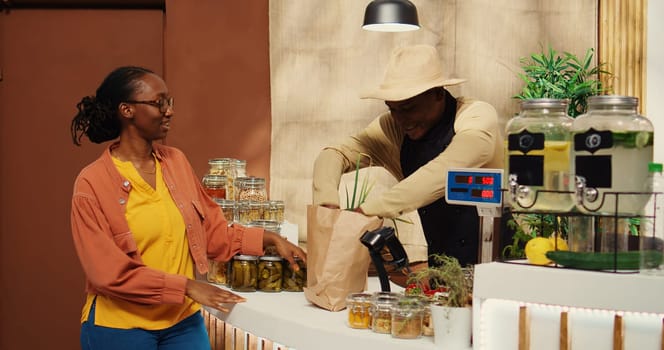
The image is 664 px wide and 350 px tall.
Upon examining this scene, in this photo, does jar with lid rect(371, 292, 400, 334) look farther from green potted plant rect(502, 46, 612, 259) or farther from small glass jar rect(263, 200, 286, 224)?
green potted plant rect(502, 46, 612, 259)

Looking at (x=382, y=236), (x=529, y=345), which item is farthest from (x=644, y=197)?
(x=382, y=236)

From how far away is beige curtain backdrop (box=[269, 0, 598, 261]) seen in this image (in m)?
5.30

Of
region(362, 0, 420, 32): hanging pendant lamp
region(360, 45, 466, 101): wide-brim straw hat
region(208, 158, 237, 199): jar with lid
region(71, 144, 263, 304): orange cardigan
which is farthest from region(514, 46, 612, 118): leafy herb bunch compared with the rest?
region(71, 144, 263, 304): orange cardigan

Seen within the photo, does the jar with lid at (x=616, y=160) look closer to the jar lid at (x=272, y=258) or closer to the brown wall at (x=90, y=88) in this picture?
the jar lid at (x=272, y=258)

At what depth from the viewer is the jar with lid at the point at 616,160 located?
198 cm

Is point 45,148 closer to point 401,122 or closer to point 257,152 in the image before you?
point 257,152

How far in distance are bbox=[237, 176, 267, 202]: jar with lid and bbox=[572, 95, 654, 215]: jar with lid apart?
1.78 m

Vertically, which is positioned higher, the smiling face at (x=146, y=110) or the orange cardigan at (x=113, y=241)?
the smiling face at (x=146, y=110)

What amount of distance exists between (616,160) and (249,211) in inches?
69.4

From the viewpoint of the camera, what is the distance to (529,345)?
2.07 metres

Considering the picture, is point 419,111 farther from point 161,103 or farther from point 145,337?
point 145,337

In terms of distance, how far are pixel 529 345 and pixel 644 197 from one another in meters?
0.45

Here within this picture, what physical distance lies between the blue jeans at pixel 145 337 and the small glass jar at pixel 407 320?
0.80m

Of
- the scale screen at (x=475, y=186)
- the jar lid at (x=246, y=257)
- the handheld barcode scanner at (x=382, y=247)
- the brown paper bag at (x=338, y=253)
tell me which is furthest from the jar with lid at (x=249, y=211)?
the scale screen at (x=475, y=186)
